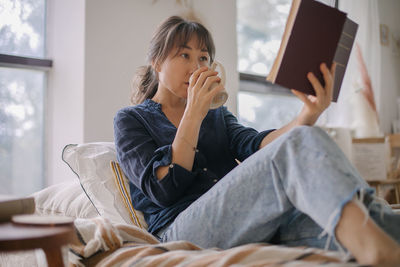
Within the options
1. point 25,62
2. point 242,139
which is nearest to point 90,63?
point 25,62

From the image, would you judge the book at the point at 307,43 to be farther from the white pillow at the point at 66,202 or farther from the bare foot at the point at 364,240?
the white pillow at the point at 66,202

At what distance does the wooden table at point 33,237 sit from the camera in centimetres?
68

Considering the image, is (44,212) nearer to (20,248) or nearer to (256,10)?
(20,248)

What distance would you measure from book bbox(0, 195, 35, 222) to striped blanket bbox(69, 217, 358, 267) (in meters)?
0.20

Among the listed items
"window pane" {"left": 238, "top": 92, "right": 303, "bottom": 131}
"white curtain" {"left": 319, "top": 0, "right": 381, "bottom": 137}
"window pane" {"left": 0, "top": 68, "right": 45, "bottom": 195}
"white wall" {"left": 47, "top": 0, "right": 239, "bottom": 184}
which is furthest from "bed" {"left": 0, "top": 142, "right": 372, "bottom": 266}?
"white curtain" {"left": 319, "top": 0, "right": 381, "bottom": 137}

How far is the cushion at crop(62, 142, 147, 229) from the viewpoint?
4.68ft

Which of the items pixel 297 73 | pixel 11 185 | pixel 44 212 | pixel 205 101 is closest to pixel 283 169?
pixel 297 73

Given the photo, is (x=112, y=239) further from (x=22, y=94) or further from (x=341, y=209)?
(x=22, y=94)

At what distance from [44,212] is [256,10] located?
2.48 metres

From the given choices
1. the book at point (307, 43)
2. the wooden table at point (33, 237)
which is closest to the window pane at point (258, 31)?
the book at point (307, 43)

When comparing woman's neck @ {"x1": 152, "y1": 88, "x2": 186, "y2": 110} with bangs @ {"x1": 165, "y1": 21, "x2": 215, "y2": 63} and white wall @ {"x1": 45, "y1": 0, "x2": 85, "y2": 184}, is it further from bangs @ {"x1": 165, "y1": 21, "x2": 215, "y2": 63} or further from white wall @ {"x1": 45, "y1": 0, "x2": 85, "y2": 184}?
white wall @ {"x1": 45, "y1": 0, "x2": 85, "y2": 184}

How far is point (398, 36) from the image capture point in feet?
14.2

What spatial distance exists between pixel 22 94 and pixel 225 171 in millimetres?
1353

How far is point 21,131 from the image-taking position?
7.70 feet
